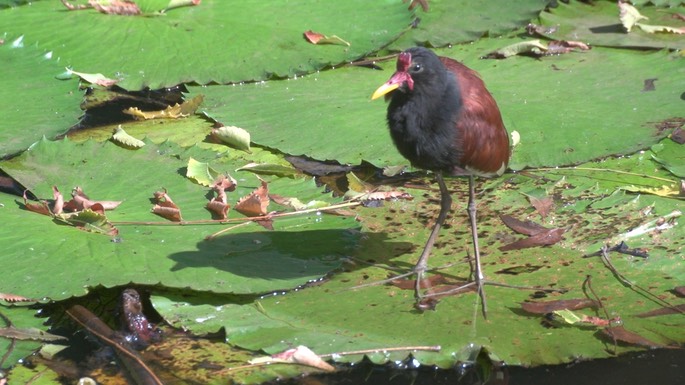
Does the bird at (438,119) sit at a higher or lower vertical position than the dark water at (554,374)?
higher

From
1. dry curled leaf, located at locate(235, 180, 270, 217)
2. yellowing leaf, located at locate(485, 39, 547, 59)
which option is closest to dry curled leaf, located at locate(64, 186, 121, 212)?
dry curled leaf, located at locate(235, 180, 270, 217)

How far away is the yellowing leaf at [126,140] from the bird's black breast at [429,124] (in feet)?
4.47

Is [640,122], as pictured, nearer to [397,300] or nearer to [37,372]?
[397,300]

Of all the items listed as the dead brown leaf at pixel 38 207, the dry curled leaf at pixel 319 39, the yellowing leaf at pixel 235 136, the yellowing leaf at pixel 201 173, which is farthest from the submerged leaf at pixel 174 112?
the dead brown leaf at pixel 38 207

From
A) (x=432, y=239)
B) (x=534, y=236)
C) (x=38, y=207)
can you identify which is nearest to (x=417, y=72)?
(x=432, y=239)

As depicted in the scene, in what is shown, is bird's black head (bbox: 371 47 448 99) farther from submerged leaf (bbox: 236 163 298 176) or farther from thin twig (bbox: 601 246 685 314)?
submerged leaf (bbox: 236 163 298 176)

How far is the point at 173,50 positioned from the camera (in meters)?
5.48

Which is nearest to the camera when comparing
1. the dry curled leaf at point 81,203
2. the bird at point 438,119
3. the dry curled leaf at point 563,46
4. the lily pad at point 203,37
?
the bird at point 438,119

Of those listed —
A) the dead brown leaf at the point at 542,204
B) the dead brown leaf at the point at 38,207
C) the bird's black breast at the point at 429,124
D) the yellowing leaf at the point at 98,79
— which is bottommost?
the dead brown leaf at the point at 542,204

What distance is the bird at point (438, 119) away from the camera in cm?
380

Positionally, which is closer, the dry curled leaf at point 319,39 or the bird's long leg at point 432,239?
the bird's long leg at point 432,239

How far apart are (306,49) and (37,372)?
264 cm

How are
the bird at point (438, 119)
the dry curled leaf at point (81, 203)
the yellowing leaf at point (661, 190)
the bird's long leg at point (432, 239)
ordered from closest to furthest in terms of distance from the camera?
the bird at point (438, 119)
the bird's long leg at point (432, 239)
the dry curled leaf at point (81, 203)
the yellowing leaf at point (661, 190)

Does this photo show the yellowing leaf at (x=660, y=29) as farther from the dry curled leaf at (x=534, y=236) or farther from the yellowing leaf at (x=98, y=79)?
the yellowing leaf at (x=98, y=79)
